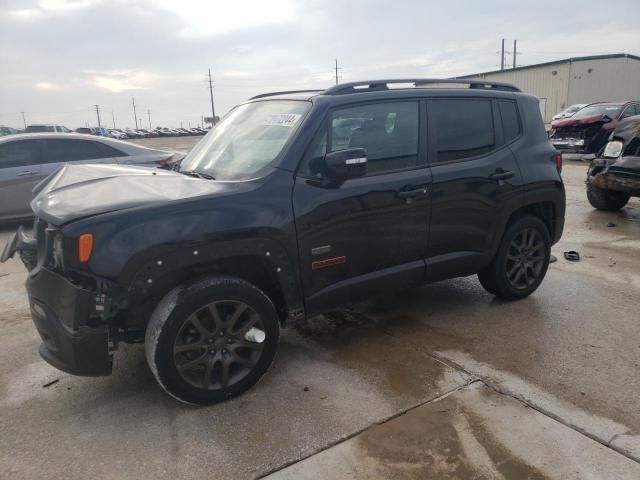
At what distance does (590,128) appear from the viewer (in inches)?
592

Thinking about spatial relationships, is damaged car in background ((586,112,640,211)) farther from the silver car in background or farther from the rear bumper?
the rear bumper

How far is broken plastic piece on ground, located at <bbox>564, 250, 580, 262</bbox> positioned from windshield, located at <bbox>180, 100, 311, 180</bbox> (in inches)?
157

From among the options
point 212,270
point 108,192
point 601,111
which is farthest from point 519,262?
point 601,111

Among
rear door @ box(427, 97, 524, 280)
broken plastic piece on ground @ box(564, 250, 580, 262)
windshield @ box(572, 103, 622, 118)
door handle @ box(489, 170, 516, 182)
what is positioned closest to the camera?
rear door @ box(427, 97, 524, 280)

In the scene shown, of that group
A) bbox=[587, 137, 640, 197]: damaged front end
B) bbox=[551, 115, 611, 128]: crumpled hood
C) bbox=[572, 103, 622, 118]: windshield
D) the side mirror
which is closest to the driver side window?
the side mirror

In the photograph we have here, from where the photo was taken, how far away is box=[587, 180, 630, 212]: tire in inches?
318

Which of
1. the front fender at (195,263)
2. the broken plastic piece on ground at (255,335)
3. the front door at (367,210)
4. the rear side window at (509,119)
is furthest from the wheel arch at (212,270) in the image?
the rear side window at (509,119)

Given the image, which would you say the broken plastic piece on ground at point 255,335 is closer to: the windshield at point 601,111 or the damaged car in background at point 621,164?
the damaged car in background at point 621,164

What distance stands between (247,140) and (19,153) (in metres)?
5.64

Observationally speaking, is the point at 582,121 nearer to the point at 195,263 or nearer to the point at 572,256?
the point at 572,256

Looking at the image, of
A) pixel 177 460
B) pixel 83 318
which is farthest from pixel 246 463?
pixel 83 318

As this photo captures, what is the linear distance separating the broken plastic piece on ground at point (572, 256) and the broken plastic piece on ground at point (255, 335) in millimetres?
4250

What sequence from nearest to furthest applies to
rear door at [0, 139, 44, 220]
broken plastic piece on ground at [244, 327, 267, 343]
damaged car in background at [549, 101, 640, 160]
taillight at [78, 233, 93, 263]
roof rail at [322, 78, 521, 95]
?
taillight at [78, 233, 93, 263], broken plastic piece on ground at [244, 327, 267, 343], roof rail at [322, 78, 521, 95], rear door at [0, 139, 44, 220], damaged car in background at [549, 101, 640, 160]

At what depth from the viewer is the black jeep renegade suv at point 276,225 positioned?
268 cm
